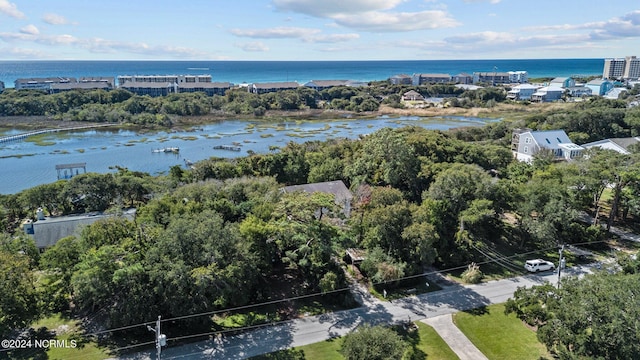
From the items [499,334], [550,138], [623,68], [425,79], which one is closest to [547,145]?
[550,138]

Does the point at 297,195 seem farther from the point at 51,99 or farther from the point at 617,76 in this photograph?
the point at 617,76

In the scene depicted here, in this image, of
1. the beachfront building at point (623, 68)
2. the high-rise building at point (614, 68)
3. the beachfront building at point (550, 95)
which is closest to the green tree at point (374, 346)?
the beachfront building at point (550, 95)

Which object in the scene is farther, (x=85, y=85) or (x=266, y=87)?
(x=266, y=87)

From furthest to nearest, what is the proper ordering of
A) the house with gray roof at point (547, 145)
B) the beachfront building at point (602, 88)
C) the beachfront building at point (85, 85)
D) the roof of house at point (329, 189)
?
the beachfront building at point (602, 88), the beachfront building at point (85, 85), the house with gray roof at point (547, 145), the roof of house at point (329, 189)

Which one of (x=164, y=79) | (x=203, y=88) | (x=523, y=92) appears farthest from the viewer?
(x=164, y=79)

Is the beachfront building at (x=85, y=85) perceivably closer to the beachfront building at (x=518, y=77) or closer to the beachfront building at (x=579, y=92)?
the beachfront building at (x=579, y=92)

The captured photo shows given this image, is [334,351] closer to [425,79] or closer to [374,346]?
[374,346]

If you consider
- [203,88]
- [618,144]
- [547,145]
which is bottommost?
[547,145]

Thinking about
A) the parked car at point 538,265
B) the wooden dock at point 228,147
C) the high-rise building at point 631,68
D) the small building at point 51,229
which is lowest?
the parked car at point 538,265

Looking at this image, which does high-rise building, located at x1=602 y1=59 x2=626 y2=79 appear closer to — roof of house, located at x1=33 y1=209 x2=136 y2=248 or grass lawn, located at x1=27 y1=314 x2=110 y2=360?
roof of house, located at x1=33 y1=209 x2=136 y2=248
